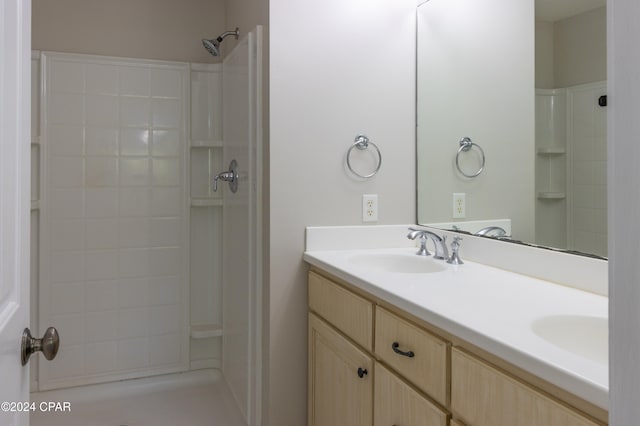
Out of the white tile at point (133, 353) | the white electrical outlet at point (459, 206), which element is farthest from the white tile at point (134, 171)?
the white electrical outlet at point (459, 206)

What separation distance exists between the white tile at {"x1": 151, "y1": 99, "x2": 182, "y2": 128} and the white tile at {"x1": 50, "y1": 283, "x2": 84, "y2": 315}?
0.98m

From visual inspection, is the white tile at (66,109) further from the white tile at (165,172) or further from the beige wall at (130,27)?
the white tile at (165,172)

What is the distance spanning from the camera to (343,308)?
1657mm

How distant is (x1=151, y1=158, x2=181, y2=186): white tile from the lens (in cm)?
273

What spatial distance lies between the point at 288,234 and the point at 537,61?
3.58ft

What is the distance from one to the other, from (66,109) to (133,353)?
4.48 feet

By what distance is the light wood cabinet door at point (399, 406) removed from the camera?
1148 mm

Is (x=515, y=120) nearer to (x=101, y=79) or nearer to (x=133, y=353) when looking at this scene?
(x=101, y=79)

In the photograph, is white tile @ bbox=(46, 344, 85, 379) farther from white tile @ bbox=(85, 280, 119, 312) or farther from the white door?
the white door

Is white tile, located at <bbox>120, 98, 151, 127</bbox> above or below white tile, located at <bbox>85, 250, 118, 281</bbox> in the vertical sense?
above

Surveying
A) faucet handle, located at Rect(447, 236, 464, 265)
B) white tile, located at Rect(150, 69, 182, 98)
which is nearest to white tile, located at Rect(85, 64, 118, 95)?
white tile, located at Rect(150, 69, 182, 98)

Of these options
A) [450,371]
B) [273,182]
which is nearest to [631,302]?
[450,371]

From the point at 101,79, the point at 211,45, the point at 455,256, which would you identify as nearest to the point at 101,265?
the point at 101,79

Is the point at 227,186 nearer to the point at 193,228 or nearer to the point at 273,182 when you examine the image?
the point at 193,228
